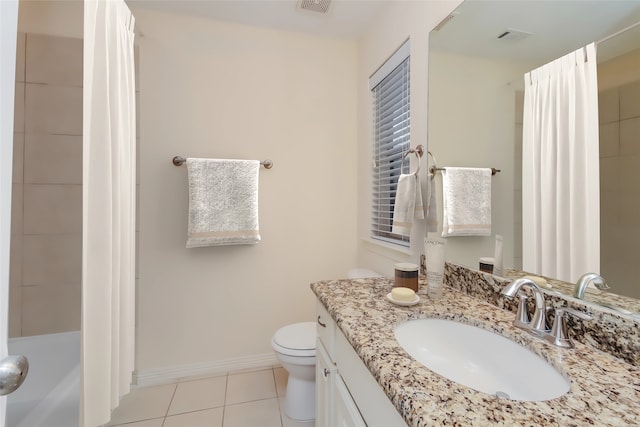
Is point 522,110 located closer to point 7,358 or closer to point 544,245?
point 544,245

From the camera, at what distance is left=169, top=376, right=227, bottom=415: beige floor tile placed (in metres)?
1.58

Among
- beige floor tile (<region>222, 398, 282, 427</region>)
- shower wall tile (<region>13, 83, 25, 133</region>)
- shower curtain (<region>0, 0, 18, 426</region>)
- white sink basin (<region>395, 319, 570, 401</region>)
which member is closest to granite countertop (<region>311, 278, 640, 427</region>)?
white sink basin (<region>395, 319, 570, 401</region>)

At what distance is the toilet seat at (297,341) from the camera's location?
55.8 inches

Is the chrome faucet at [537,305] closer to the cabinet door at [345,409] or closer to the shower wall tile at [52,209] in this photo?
the cabinet door at [345,409]

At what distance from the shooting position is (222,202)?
5.76 feet

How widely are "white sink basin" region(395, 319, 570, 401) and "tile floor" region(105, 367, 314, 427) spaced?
102 cm

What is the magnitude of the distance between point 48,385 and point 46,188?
110 cm

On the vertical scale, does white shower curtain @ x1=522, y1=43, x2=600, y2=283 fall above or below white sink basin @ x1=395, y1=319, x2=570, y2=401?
above

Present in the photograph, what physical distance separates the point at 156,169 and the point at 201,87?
62cm

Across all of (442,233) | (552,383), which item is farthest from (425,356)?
(442,233)

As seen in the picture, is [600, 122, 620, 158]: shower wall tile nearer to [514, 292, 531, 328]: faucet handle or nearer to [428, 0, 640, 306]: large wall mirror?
[428, 0, 640, 306]: large wall mirror

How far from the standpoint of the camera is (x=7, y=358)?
424 mm

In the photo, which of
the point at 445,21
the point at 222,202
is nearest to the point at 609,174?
the point at 445,21

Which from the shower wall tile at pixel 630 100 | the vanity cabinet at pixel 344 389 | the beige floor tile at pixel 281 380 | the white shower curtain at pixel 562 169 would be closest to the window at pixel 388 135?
the white shower curtain at pixel 562 169
